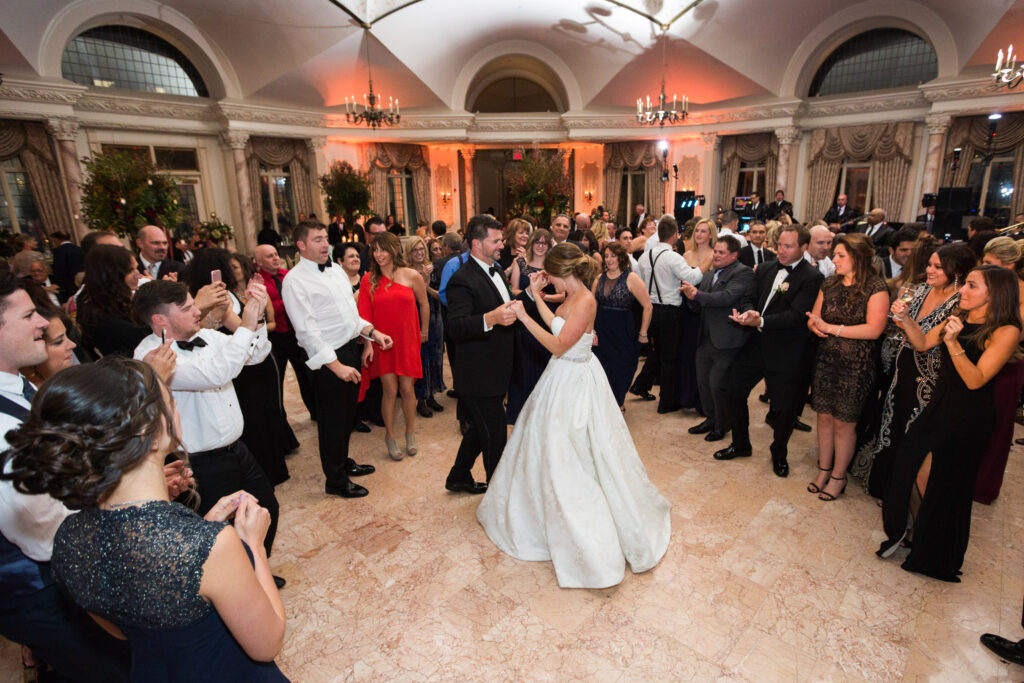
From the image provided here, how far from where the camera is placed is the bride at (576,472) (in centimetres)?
263

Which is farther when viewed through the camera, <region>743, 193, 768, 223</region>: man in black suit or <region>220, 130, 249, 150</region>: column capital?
<region>220, 130, 249, 150</region>: column capital

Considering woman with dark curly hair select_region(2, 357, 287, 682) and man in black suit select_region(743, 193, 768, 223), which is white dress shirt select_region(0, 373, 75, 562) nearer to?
woman with dark curly hair select_region(2, 357, 287, 682)

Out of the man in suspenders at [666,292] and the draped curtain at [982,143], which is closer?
the man in suspenders at [666,292]

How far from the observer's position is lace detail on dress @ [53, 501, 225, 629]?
1.01 meters

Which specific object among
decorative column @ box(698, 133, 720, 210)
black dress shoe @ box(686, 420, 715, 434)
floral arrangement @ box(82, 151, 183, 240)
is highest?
decorative column @ box(698, 133, 720, 210)

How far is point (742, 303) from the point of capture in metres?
3.77

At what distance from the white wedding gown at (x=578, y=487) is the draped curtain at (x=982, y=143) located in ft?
37.3

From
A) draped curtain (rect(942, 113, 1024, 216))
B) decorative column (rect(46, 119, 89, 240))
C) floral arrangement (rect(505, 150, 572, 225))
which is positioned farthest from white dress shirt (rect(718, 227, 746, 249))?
decorative column (rect(46, 119, 89, 240))

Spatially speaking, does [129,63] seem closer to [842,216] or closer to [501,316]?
[501,316]

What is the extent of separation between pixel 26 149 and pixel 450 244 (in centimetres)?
957

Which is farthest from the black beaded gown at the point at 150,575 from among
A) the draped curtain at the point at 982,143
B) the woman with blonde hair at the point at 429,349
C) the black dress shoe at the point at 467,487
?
the draped curtain at the point at 982,143

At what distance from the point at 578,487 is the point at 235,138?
41.0ft

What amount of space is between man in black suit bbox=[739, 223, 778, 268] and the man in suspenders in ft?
2.73

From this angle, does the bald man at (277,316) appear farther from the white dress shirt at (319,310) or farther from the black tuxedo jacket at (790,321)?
the black tuxedo jacket at (790,321)
